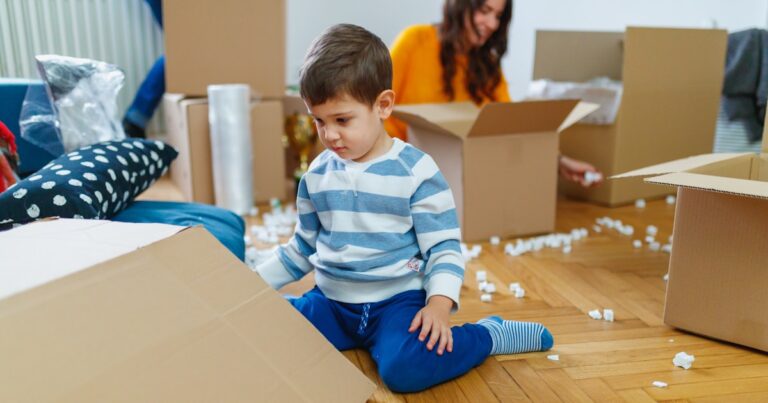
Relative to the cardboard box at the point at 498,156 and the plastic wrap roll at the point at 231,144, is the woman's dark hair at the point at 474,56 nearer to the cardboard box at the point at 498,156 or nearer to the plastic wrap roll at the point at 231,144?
the cardboard box at the point at 498,156

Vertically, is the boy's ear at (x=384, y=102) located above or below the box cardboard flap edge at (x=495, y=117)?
above

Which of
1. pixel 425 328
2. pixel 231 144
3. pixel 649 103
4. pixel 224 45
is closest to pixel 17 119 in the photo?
pixel 231 144

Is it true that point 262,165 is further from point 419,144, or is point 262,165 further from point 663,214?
point 663,214

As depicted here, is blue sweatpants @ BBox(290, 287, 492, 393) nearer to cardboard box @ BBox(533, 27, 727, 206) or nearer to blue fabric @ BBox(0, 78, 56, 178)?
blue fabric @ BBox(0, 78, 56, 178)

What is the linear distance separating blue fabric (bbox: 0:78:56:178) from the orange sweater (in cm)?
90

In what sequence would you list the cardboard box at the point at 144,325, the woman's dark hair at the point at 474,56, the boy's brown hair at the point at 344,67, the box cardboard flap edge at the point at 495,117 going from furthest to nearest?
the woman's dark hair at the point at 474,56 < the box cardboard flap edge at the point at 495,117 < the boy's brown hair at the point at 344,67 < the cardboard box at the point at 144,325

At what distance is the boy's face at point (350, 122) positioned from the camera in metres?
0.94

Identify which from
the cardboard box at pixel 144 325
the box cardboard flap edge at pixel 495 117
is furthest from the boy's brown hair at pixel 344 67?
the box cardboard flap edge at pixel 495 117

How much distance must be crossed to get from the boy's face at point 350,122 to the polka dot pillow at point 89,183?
16.2 inches

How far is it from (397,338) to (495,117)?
756mm

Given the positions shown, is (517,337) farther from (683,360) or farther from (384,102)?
(384,102)

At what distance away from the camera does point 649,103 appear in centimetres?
208

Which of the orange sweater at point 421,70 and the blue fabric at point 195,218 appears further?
the orange sweater at point 421,70

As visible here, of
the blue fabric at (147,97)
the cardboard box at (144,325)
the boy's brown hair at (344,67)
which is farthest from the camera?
the blue fabric at (147,97)
